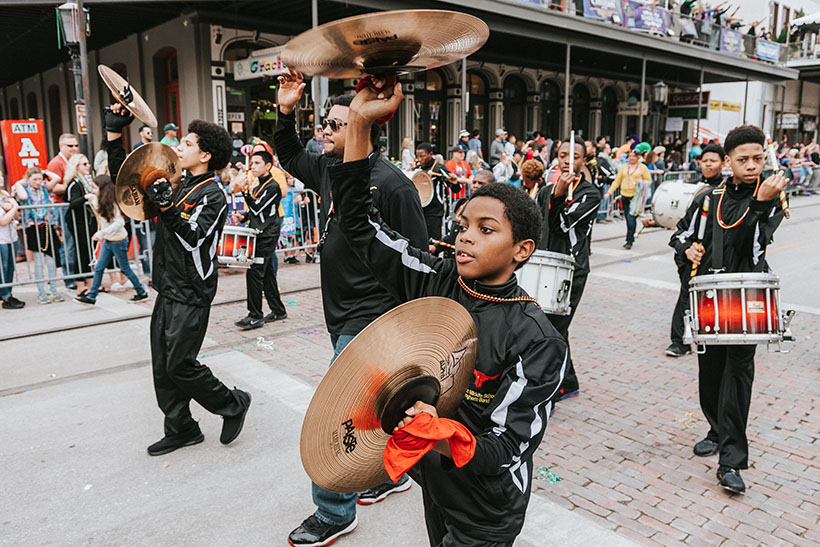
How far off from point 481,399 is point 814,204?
79.3 feet

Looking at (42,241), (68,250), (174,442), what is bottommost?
(174,442)

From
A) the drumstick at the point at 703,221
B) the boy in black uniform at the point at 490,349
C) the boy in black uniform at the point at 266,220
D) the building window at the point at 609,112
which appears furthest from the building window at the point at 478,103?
the boy in black uniform at the point at 490,349

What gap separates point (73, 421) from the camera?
4.89 m

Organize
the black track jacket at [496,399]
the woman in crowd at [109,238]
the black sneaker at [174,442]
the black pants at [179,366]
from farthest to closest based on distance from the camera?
1. the woman in crowd at [109,238]
2. the black sneaker at [174,442]
3. the black pants at [179,366]
4. the black track jacket at [496,399]

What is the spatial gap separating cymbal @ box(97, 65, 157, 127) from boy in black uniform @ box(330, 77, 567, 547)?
228 centimetres

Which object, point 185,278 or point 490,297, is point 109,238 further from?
point 490,297

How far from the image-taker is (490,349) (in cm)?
209

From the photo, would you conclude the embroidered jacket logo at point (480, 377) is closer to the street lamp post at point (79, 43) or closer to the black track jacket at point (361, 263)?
the black track jacket at point (361, 263)

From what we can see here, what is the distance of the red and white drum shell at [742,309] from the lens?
3766 mm

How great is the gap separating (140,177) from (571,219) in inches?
130

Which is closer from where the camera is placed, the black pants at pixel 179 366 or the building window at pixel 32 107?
the black pants at pixel 179 366

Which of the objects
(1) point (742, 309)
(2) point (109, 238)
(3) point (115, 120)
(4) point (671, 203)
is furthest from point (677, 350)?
(2) point (109, 238)

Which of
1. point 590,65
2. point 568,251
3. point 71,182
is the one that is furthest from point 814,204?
point 71,182

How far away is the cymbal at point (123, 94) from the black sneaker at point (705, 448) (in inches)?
165
